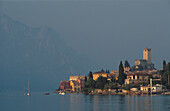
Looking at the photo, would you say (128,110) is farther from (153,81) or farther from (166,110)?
(153,81)

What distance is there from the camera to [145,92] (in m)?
118

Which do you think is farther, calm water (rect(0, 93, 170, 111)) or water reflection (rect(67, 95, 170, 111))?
calm water (rect(0, 93, 170, 111))

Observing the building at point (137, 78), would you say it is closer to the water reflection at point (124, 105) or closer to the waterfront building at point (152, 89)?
the waterfront building at point (152, 89)

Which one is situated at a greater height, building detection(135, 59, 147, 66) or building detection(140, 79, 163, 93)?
building detection(135, 59, 147, 66)

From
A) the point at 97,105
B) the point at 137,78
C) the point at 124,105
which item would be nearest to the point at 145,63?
the point at 137,78

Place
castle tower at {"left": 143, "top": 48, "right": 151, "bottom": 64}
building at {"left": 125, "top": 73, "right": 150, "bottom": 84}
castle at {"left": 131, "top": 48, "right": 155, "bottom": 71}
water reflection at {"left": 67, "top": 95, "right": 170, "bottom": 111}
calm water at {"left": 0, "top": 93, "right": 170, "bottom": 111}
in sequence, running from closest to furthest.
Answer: water reflection at {"left": 67, "top": 95, "right": 170, "bottom": 111} < calm water at {"left": 0, "top": 93, "right": 170, "bottom": 111} < building at {"left": 125, "top": 73, "right": 150, "bottom": 84} < castle at {"left": 131, "top": 48, "right": 155, "bottom": 71} < castle tower at {"left": 143, "top": 48, "right": 151, "bottom": 64}

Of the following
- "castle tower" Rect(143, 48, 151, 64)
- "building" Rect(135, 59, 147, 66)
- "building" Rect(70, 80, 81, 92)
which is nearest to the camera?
"building" Rect(135, 59, 147, 66)

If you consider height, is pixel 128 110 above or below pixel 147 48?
below

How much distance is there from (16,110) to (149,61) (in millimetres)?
126751

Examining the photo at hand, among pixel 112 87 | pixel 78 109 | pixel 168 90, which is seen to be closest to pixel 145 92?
pixel 168 90

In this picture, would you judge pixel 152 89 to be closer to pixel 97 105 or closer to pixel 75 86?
pixel 97 105

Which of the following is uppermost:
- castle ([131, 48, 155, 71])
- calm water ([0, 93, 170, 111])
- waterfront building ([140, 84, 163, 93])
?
castle ([131, 48, 155, 71])

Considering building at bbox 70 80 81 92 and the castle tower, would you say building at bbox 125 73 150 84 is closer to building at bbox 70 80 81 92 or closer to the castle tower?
the castle tower

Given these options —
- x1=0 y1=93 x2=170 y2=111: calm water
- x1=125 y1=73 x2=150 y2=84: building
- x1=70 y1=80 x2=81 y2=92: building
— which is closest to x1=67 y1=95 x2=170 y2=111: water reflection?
x1=0 y1=93 x2=170 y2=111: calm water
